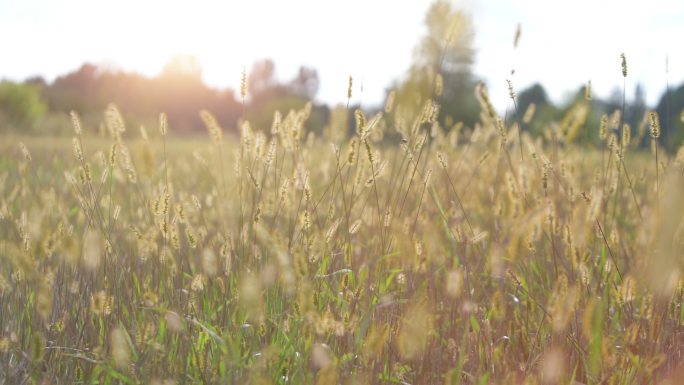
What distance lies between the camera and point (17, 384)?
4.67 ft

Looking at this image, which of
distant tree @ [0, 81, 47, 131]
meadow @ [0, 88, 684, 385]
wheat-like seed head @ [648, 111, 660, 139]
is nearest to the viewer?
meadow @ [0, 88, 684, 385]

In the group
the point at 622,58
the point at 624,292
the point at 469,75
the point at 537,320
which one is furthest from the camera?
the point at 469,75

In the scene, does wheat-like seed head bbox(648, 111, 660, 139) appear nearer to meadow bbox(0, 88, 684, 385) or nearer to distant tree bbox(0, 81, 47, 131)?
meadow bbox(0, 88, 684, 385)

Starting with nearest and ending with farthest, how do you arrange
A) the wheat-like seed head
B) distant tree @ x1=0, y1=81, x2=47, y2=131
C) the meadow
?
the meadow
the wheat-like seed head
distant tree @ x1=0, y1=81, x2=47, y2=131

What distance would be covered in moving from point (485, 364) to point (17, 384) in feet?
3.57

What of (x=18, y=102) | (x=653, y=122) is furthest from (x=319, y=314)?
(x=18, y=102)

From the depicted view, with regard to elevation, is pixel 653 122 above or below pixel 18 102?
above

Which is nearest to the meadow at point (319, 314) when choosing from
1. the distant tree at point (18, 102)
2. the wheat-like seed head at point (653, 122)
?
the wheat-like seed head at point (653, 122)

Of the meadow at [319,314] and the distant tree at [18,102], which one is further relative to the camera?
the distant tree at [18,102]

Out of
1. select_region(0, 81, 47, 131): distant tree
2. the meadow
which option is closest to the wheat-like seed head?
the meadow

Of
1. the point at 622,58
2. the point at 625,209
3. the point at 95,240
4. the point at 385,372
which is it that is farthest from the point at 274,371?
the point at 625,209

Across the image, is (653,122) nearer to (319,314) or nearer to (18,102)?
(319,314)

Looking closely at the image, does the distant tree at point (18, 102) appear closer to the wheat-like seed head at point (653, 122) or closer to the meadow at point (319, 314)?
the meadow at point (319, 314)

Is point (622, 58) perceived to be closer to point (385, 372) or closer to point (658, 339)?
point (658, 339)
